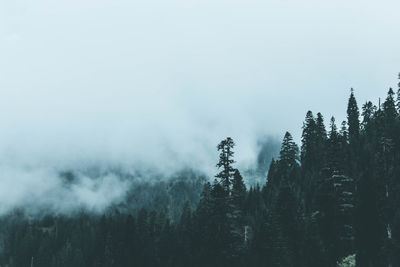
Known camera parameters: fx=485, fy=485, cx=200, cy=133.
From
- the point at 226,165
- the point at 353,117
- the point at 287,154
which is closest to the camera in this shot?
the point at 226,165

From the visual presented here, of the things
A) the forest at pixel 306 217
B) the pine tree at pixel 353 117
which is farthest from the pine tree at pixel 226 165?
the pine tree at pixel 353 117

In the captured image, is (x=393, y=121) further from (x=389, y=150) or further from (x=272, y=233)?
(x=272, y=233)

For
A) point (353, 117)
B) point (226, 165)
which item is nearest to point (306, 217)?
point (226, 165)

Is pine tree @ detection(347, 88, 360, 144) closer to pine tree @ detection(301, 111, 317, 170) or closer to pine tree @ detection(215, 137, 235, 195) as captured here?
pine tree @ detection(301, 111, 317, 170)

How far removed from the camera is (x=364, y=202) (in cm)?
4953

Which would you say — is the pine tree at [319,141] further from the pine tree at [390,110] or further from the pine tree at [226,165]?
the pine tree at [226,165]

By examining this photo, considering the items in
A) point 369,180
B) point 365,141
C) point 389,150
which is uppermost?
point 365,141

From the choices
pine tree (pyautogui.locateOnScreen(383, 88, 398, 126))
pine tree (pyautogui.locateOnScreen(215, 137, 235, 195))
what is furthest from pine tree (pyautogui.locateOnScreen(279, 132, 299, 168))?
pine tree (pyautogui.locateOnScreen(215, 137, 235, 195))

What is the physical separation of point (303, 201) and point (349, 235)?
1055 inches

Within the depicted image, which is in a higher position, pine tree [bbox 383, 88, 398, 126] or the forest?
pine tree [bbox 383, 88, 398, 126]

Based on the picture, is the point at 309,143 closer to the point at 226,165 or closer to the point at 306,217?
the point at 306,217

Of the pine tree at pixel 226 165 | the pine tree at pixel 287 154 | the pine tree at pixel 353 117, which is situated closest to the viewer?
the pine tree at pixel 226 165

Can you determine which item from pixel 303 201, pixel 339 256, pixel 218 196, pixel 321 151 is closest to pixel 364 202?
pixel 339 256

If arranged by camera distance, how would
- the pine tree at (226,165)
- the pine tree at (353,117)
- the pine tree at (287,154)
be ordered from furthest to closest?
the pine tree at (353,117), the pine tree at (287,154), the pine tree at (226,165)
